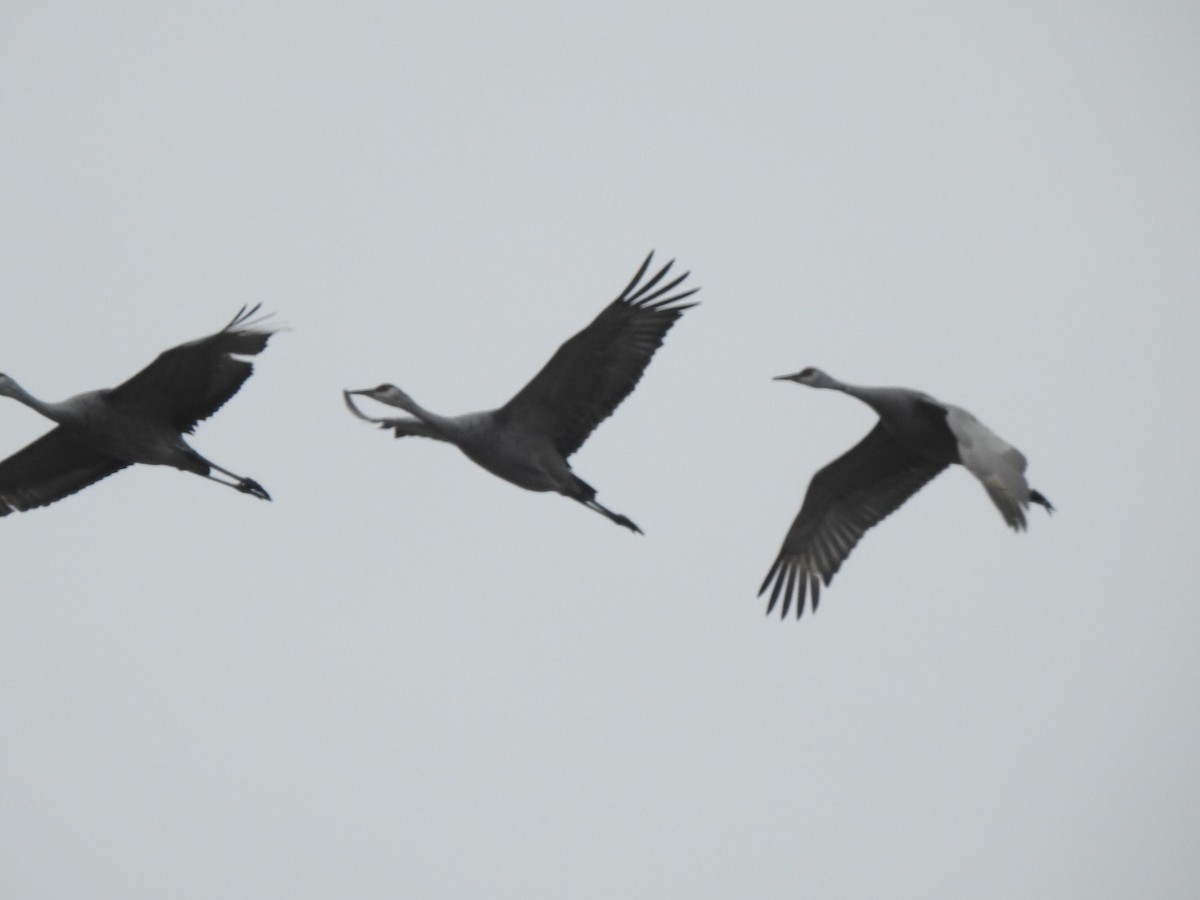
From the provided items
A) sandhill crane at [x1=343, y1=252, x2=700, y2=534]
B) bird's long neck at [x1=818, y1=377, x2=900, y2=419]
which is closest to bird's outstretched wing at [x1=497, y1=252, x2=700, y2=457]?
sandhill crane at [x1=343, y1=252, x2=700, y2=534]

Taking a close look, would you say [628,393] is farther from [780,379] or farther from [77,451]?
[77,451]

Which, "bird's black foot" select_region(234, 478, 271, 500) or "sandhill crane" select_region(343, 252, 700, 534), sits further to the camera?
"bird's black foot" select_region(234, 478, 271, 500)

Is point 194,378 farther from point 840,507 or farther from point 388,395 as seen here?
point 840,507

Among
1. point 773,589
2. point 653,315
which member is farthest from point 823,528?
point 653,315

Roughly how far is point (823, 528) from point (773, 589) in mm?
794

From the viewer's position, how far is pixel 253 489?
753 inches

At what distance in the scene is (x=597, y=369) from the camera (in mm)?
17172

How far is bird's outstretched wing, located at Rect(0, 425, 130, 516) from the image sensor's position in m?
18.8

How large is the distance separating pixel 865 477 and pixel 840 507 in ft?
1.50

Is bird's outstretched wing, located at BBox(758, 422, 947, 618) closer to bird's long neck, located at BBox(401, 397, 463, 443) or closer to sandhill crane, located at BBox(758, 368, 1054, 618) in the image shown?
sandhill crane, located at BBox(758, 368, 1054, 618)

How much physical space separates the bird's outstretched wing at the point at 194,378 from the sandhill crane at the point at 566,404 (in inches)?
48.2

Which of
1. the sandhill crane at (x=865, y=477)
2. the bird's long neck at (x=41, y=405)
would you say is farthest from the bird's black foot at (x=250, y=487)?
the sandhill crane at (x=865, y=477)

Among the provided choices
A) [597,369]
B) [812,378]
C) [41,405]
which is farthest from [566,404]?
[41,405]

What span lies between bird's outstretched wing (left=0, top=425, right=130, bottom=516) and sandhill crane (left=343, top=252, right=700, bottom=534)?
3186 millimetres
